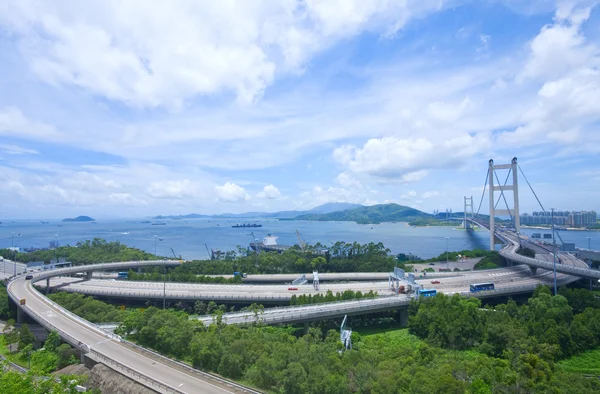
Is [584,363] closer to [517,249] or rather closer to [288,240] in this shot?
[517,249]

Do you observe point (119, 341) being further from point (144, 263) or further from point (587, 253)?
point (587, 253)

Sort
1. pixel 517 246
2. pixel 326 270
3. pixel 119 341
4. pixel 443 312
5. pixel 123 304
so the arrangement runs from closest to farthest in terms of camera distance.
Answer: pixel 119 341
pixel 443 312
pixel 123 304
pixel 326 270
pixel 517 246

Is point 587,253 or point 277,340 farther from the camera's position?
point 587,253

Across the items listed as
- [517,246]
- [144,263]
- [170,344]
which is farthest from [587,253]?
[144,263]

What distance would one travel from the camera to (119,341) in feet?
51.8

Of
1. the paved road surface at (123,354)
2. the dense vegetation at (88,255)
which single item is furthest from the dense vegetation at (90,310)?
the dense vegetation at (88,255)

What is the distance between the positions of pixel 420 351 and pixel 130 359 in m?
11.7

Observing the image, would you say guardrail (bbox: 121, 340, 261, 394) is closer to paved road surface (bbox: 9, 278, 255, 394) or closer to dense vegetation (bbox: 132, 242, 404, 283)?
paved road surface (bbox: 9, 278, 255, 394)

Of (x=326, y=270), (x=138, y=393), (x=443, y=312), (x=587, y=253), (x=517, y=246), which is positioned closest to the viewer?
(x=138, y=393)

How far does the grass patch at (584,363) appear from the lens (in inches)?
621

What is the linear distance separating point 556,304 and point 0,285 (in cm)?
4217

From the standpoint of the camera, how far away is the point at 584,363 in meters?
16.5

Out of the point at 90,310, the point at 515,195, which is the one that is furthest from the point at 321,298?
the point at 515,195

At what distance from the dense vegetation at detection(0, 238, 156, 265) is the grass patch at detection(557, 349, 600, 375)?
45.5m
